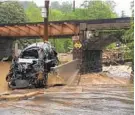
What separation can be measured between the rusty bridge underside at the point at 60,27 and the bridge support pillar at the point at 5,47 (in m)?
3.70

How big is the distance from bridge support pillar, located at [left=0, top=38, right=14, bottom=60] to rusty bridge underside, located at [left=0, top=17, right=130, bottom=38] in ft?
12.1

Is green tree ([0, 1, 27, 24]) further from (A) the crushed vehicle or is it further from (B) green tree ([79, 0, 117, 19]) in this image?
(A) the crushed vehicle

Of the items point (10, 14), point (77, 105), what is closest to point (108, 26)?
point (77, 105)

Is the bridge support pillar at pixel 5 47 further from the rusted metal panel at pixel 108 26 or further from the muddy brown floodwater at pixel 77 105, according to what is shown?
the muddy brown floodwater at pixel 77 105

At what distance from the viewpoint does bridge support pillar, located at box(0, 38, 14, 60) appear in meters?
57.8

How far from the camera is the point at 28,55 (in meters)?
25.0

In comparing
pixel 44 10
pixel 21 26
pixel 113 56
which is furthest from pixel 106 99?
pixel 113 56

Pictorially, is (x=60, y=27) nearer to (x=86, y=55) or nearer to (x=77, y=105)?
(x=86, y=55)

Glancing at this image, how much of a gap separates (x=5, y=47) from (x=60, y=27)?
14609 millimetres

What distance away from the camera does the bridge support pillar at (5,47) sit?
57756 millimetres

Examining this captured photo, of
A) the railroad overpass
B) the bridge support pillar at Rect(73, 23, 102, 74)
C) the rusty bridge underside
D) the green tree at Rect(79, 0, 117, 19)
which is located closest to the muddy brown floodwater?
the bridge support pillar at Rect(73, 23, 102, 74)

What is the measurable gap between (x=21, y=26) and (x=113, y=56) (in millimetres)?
21801

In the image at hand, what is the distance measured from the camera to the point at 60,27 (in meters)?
47.0

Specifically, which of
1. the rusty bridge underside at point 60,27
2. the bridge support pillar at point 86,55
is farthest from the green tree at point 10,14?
the bridge support pillar at point 86,55
